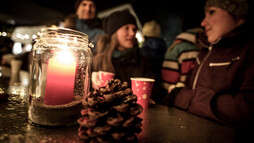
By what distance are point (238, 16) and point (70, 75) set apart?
1.75 meters

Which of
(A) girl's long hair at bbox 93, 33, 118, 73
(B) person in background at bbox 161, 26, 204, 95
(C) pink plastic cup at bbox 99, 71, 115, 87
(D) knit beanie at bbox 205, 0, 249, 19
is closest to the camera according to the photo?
(C) pink plastic cup at bbox 99, 71, 115, 87

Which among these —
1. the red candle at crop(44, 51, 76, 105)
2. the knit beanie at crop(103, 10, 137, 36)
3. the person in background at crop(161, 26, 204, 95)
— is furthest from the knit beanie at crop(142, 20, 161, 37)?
the red candle at crop(44, 51, 76, 105)

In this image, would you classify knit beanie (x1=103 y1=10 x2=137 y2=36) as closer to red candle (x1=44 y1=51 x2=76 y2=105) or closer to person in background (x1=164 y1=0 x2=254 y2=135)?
person in background (x1=164 y1=0 x2=254 y2=135)

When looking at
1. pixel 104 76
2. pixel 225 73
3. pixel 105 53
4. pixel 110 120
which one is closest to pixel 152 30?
pixel 105 53

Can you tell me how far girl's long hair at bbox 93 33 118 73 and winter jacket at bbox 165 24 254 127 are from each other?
0.81 metres

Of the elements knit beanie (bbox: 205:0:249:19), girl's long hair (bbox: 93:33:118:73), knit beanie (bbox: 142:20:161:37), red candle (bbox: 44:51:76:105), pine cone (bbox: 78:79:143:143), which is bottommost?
pine cone (bbox: 78:79:143:143)

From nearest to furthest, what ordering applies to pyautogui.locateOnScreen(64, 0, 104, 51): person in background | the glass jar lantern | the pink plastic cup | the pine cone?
the pine cone → the glass jar lantern → the pink plastic cup → pyautogui.locateOnScreen(64, 0, 104, 51): person in background

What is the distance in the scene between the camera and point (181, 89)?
1413 mm

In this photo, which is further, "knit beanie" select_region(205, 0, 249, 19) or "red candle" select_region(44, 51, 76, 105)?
"knit beanie" select_region(205, 0, 249, 19)

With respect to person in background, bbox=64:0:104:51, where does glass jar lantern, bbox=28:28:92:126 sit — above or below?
below

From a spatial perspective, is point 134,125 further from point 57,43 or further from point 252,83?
point 252,83

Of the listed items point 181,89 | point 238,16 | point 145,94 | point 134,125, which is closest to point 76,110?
point 134,125

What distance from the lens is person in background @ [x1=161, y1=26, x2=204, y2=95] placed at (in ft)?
6.61

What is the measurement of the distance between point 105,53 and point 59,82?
138 cm
